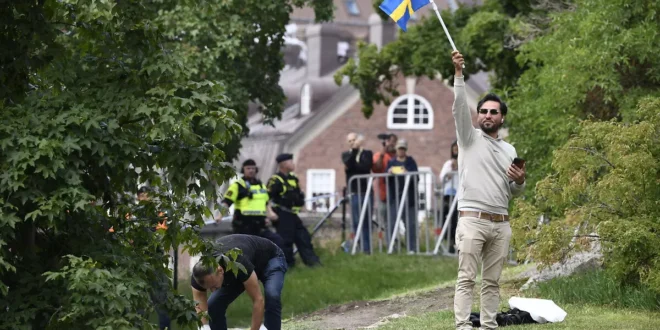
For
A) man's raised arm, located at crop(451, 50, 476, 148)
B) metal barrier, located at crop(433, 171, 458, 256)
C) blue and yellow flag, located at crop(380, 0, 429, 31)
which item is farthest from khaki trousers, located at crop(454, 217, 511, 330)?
metal barrier, located at crop(433, 171, 458, 256)

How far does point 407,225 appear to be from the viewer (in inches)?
898

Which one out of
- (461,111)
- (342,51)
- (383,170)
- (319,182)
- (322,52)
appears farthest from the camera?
(342,51)

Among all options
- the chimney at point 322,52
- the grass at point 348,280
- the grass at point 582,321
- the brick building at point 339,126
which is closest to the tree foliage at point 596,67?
the grass at point 582,321

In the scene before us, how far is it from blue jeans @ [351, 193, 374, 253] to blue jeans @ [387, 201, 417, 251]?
0.36 meters

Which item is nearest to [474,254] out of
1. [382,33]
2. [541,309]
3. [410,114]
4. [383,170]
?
[541,309]

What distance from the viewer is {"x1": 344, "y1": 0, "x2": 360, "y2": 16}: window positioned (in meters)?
101

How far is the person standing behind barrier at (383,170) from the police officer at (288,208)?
1.39 meters

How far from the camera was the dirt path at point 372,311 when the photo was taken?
14891mm

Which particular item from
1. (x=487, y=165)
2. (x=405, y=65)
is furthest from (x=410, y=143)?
(x=487, y=165)

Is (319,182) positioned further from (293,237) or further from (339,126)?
(293,237)

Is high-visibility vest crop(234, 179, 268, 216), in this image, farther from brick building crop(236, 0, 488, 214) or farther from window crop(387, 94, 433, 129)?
window crop(387, 94, 433, 129)

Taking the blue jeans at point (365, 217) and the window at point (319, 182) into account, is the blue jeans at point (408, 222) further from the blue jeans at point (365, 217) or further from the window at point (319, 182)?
the window at point (319, 182)

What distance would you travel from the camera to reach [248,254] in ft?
39.0

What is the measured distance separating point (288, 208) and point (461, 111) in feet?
37.8
